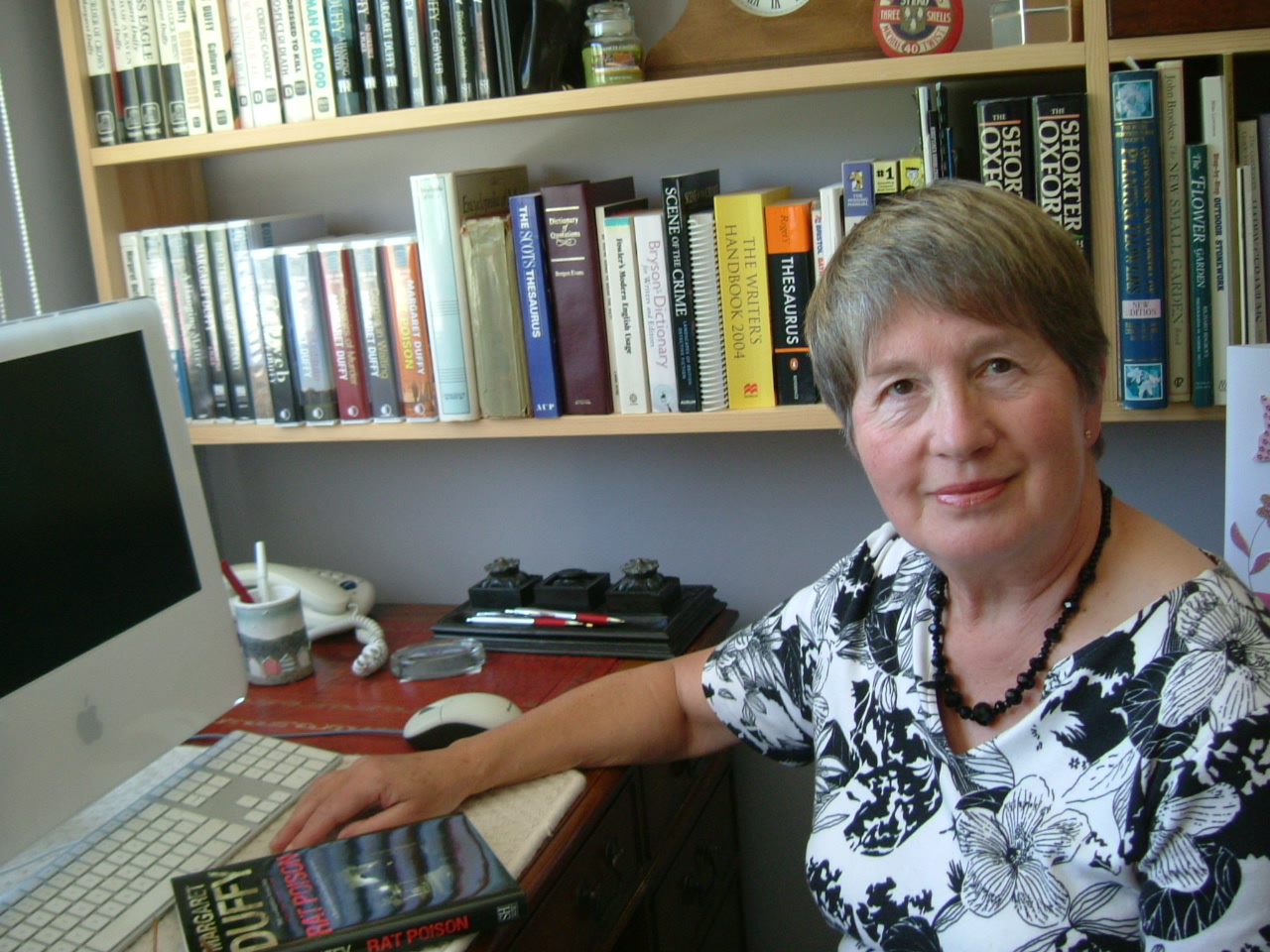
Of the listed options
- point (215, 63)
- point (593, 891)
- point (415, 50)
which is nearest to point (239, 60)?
point (215, 63)

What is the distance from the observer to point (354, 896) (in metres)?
1.06

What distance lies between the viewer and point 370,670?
1.68 metres

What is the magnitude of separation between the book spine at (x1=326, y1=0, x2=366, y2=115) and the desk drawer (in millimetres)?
947

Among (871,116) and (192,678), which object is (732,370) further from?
(192,678)

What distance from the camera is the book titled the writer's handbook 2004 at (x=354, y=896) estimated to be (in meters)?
1.01

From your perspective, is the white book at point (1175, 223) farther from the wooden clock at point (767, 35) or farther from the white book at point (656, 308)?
the white book at point (656, 308)

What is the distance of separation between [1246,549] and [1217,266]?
0.31m

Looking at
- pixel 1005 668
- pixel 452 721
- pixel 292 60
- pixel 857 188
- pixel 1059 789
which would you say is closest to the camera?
pixel 1059 789

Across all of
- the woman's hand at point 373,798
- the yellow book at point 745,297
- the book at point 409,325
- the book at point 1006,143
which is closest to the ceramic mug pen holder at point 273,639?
the book at point 409,325

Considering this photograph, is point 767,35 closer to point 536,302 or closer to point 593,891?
point 536,302

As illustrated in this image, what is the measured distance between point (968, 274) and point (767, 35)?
25.3 inches

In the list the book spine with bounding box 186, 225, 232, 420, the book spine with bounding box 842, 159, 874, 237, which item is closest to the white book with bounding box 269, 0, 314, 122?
the book spine with bounding box 186, 225, 232, 420

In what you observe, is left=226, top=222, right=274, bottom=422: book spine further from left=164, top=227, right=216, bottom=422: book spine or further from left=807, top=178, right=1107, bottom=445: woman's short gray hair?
left=807, top=178, right=1107, bottom=445: woman's short gray hair

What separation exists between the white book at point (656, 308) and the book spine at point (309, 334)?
46 centimetres
